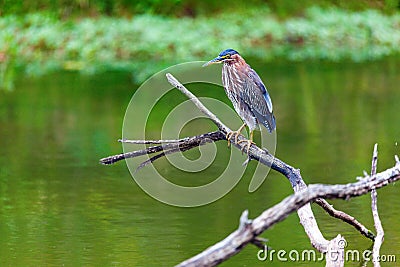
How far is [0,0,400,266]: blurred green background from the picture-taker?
6.94 m

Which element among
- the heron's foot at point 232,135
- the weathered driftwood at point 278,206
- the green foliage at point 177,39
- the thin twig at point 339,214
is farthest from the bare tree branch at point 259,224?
the green foliage at point 177,39

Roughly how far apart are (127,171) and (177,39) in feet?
27.1

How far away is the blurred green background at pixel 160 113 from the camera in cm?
694

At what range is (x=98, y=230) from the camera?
23.3 feet

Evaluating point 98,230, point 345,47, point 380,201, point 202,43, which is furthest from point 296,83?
point 98,230

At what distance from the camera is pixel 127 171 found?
30.9 ft

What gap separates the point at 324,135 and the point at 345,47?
800 centimetres

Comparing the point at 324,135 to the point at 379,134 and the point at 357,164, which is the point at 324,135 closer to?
the point at 379,134

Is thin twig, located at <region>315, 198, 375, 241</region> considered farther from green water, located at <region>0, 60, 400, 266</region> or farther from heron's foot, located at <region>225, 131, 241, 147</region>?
heron's foot, located at <region>225, 131, 241, 147</region>

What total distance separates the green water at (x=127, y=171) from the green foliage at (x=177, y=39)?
4.38 feet

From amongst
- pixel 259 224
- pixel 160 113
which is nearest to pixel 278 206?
pixel 259 224

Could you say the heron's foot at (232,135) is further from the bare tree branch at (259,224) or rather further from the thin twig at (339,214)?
the bare tree branch at (259,224)

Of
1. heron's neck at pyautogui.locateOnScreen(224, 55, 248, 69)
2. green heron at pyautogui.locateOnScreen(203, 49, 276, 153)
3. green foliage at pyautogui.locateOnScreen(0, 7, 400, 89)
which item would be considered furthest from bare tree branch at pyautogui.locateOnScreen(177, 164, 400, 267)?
green foliage at pyautogui.locateOnScreen(0, 7, 400, 89)

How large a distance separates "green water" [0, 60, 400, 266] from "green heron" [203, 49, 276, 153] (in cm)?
88
